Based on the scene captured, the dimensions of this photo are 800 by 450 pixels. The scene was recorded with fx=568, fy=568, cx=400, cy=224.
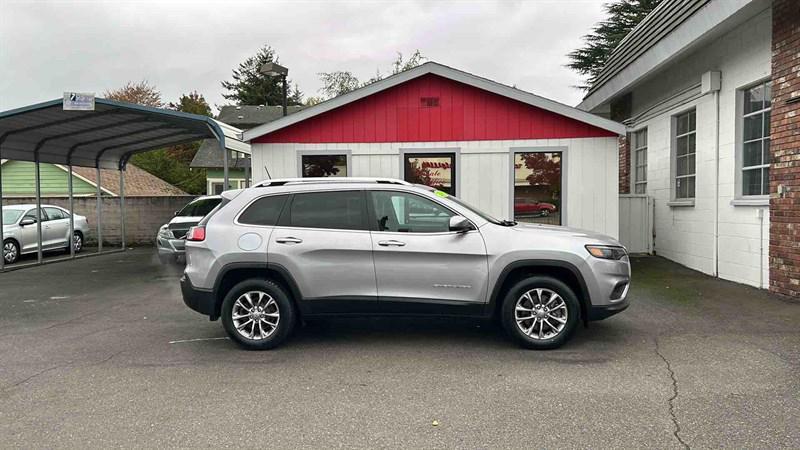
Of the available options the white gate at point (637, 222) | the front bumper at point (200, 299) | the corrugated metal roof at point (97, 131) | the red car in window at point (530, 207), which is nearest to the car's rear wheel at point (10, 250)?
the corrugated metal roof at point (97, 131)

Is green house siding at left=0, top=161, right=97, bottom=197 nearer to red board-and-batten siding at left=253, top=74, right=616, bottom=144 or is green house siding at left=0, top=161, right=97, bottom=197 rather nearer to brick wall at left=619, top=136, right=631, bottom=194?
red board-and-batten siding at left=253, top=74, right=616, bottom=144

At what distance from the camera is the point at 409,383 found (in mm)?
4699

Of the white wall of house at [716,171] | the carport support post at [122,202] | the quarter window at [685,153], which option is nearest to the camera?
the white wall of house at [716,171]

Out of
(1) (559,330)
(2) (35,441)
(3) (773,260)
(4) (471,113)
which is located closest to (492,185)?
(4) (471,113)

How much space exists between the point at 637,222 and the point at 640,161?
237 centimetres

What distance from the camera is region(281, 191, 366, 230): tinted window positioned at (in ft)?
19.0

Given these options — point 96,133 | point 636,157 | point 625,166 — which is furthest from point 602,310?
point 96,133

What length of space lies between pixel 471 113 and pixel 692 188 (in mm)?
4583

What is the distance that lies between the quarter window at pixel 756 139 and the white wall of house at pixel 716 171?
14 cm

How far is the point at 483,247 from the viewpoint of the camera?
5.54 m

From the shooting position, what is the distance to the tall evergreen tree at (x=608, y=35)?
110 ft

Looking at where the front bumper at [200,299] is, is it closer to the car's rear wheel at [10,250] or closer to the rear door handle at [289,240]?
the rear door handle at [289,240]

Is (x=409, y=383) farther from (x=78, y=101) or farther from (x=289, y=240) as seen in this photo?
(x=78, y=101)

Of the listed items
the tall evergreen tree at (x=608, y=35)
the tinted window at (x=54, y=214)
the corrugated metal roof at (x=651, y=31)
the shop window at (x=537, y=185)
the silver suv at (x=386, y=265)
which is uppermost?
the tall evergreen tree at (x=608, y=35)
